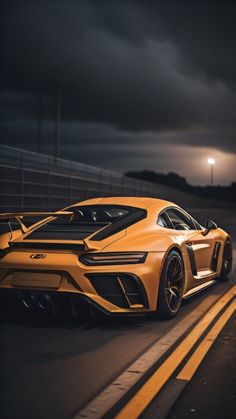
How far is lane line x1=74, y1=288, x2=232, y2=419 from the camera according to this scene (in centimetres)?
368

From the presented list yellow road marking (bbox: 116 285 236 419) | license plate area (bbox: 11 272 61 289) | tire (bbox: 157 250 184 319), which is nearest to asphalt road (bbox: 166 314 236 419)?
yellow road marking (bbox: 116 285 236 419)

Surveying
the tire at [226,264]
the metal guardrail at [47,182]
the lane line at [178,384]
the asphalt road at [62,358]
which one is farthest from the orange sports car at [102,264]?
the metal guardrail at [47,182]

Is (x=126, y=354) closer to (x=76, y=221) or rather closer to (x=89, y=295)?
(x=89, y=295)

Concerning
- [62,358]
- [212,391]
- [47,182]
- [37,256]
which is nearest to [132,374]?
[212,391]

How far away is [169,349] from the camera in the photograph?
5.18 m

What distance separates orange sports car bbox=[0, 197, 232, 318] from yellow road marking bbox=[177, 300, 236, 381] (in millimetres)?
552

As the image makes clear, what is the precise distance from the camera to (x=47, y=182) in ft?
81.6

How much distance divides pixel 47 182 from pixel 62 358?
799 inches

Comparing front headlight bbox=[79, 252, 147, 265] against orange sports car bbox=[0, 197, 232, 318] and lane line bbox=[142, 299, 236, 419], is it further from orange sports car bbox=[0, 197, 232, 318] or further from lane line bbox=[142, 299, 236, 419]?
lane line bbox=[142, 299, 236, 419]

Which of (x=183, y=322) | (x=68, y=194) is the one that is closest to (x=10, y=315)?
(x=183, y=322)

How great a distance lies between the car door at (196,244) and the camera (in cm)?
739

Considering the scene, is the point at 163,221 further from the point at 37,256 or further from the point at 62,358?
the point at 62,358

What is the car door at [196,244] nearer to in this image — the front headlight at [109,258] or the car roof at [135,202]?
the car roof at [135,202]

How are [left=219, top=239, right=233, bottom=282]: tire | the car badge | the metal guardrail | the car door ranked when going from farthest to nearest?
the metal guardrail → [left=219, top=239, right=233, bottom=282]: tire → the car door → the car badge
